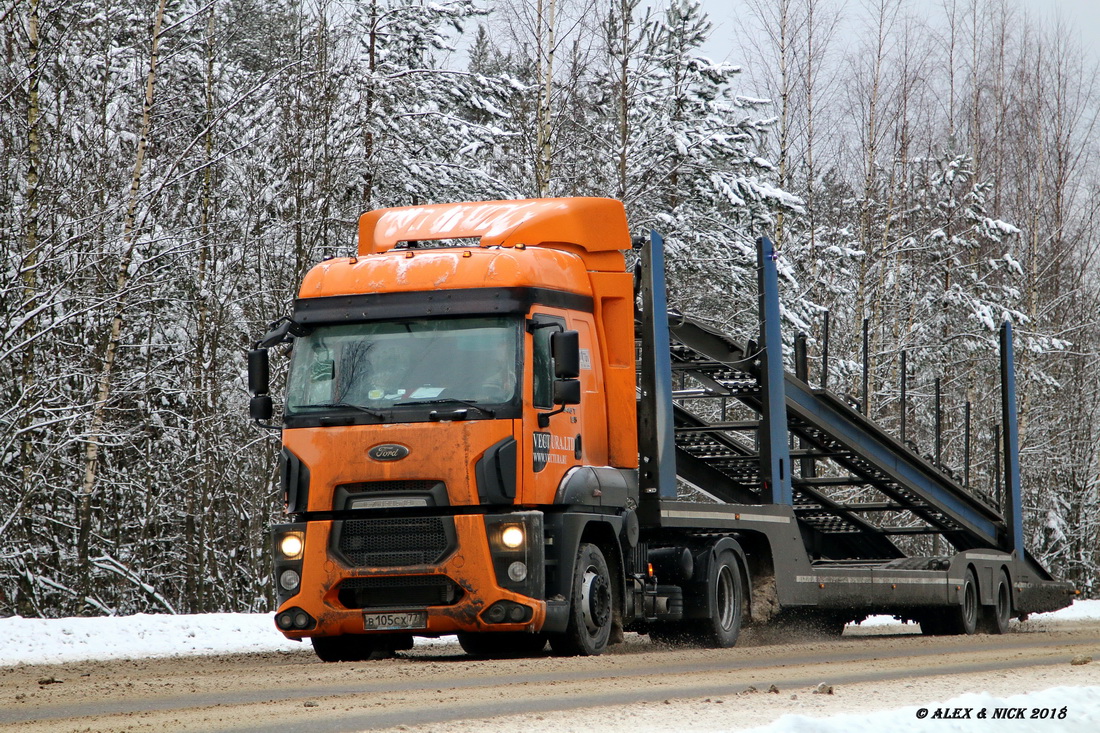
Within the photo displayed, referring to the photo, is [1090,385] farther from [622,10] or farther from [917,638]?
[917,638]

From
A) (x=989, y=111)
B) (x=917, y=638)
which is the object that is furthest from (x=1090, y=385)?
(x=917, y=638)

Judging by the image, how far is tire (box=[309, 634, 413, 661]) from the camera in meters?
10.9

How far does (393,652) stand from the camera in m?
11.6

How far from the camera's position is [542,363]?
10234 millimetres

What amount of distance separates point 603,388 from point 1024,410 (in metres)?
23.3

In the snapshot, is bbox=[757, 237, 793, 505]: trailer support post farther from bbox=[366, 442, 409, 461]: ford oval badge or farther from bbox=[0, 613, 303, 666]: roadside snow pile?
bbox=[0, 613, 303, 666]: roadside snow pile

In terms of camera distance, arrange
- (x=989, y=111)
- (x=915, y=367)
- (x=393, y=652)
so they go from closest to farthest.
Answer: (x=393, y=652) → (x=915, y=367) → (x=989, y=111)

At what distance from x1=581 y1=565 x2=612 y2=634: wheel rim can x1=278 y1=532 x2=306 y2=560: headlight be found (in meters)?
2.16

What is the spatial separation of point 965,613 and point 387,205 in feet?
36.2

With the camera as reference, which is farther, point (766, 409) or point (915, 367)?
point (915, 367)

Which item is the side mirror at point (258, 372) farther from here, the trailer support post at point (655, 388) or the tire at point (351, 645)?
the trailer support post at point (655, 388)

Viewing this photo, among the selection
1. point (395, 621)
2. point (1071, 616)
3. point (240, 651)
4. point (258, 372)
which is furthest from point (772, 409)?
point (1071, 616)

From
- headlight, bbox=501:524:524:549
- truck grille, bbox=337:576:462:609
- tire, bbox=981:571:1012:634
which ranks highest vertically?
headlight, bbox=501:524:524:549

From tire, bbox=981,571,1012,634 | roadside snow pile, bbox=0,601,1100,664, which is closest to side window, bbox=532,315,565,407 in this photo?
roadside snow pile, bbox=0,601,1100,664
